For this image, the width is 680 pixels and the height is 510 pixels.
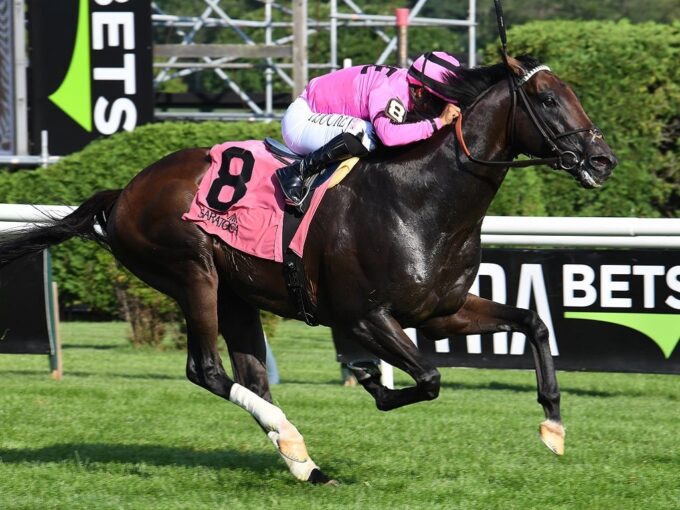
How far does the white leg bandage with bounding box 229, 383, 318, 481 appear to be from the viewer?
17.3 ft

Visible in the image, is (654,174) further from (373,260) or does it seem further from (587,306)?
(373,260)

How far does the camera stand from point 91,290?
1052cm

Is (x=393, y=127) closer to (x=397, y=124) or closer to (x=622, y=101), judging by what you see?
(x=397, y=124)

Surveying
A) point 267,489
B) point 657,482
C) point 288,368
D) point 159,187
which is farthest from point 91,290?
point 657,482

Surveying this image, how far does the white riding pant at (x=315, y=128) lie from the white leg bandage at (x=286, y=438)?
3.70 ft

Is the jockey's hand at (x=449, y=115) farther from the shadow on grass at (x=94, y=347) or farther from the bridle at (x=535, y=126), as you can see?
the shadow on grass at (x=94, y=347)

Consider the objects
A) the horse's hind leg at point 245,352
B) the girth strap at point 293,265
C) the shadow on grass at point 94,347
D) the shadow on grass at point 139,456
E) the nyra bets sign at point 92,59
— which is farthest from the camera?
the nyra bets sign at point 92,59

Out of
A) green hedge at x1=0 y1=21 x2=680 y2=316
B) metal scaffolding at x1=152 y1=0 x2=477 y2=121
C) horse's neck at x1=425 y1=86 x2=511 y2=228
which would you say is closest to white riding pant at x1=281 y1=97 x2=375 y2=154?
horse's neck at x1=425 y1=86 x2=511 y2=228

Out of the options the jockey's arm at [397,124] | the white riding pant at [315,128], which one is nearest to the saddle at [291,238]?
the white riding pant at [315,128]

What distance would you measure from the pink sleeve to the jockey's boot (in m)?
0.12

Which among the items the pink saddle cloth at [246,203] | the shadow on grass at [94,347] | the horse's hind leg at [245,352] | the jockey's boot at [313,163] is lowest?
the shadow on grass at [94,347]

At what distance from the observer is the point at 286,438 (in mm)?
5273

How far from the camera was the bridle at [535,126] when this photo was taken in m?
4.95

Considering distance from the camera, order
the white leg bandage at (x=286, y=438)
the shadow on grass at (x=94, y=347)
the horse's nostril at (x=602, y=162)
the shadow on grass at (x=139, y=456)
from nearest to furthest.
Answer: the horse's nostril at (x=602, y=162) < the white leg bandage at (x=286, y=438) < the shadow on grass at (x=139, y=456) < the shadow on grass at (x=94, y=347)
